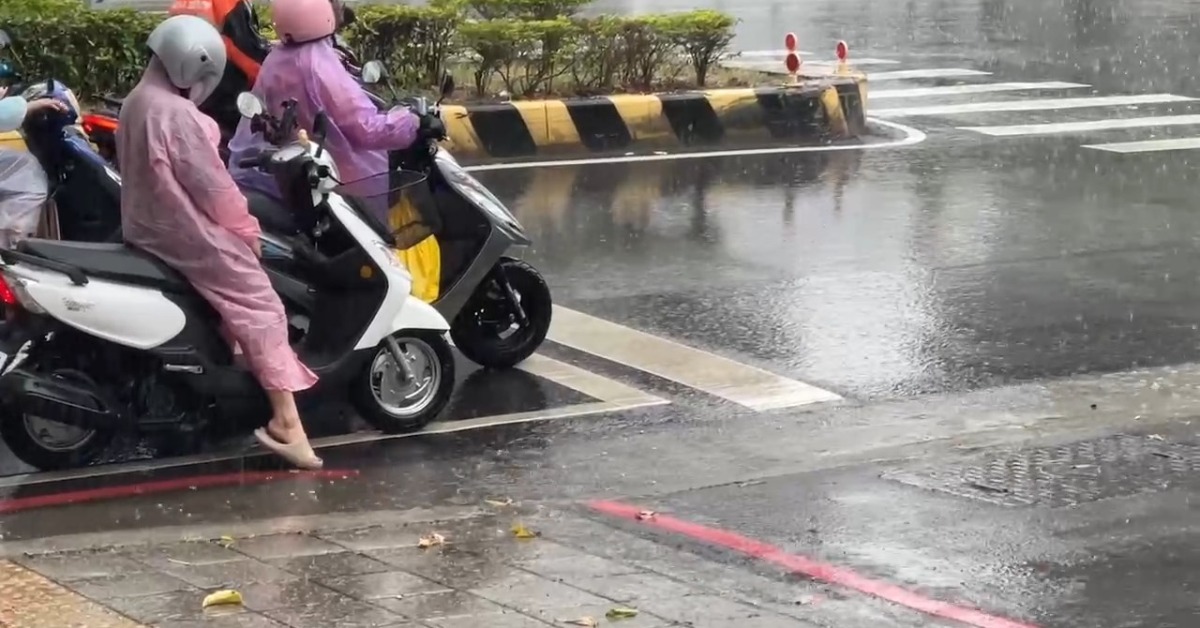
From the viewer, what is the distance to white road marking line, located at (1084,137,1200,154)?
13.3 m

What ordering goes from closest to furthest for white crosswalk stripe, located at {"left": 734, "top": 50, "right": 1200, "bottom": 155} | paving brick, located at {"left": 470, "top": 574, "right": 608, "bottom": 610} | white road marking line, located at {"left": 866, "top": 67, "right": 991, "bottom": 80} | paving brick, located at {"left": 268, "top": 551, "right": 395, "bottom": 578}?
paving brick, located at {"left": 470, "top": 574, "right": 608, "bottom": 610}
paving brick, located at {"left": 268, "top": 551, "right": 395, "bottom": 578}
white crosswalk stripe, located at {"left": 734, "top": 50, "right": 1200, "bottom": 155}
white road marking line, located at {"left": 866, "top": 67, "right": 991, "bottom": 80}

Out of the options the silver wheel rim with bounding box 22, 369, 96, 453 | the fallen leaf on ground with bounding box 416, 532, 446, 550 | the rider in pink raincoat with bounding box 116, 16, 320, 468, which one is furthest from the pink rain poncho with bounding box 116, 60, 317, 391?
the fallen leaf on ground with bounding box 416, 532, 446, 550

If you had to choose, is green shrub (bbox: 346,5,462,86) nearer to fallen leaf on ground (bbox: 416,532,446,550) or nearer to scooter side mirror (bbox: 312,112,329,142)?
scooter side mirror (bbox: 312,112,329,142)

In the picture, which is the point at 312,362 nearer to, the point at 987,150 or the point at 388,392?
the point at 388,392

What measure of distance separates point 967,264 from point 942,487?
363cm

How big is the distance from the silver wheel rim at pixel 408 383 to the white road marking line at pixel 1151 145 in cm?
766

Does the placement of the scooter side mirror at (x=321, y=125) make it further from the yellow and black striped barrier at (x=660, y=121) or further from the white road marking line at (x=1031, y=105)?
the white road marking line at (x=1031, y=105)

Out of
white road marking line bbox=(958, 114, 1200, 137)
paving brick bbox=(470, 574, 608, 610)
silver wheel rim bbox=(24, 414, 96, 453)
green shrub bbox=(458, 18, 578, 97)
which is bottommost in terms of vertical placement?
paving brick bbox=(470, 574, 608, 610)

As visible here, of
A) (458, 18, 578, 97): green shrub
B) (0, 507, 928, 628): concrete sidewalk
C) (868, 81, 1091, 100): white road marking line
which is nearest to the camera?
(0, 507, 928, 628): concrete sidewalk

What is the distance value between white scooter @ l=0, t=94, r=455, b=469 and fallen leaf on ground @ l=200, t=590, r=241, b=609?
160 cm

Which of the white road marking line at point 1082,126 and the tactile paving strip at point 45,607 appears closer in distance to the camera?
the tactile paving strip at point 45,607

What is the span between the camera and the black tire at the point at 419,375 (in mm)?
6820

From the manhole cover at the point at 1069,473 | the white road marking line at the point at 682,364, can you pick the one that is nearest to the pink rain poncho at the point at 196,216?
the white road marking line at the point at 682,364

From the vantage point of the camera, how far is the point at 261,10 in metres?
13.5
